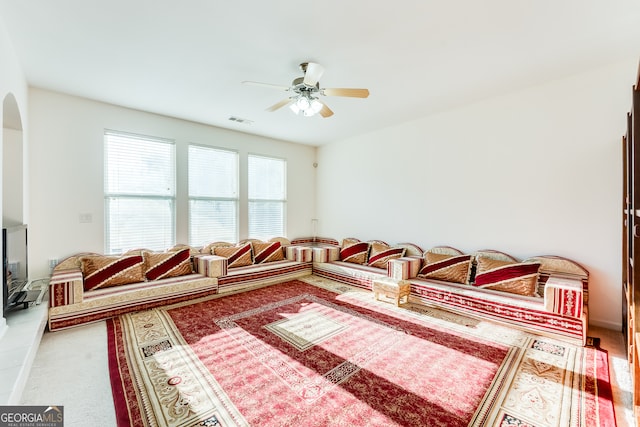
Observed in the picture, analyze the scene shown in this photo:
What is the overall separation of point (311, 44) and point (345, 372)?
300 centimetres

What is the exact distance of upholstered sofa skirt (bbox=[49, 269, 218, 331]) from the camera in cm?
310

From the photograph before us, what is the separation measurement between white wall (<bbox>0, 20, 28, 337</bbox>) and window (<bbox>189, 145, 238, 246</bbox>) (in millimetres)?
2119

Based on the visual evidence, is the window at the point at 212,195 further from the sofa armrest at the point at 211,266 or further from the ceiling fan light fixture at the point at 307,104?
the ceiling fan light fixture at the point at 307,104

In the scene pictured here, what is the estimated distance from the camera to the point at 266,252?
546 cm

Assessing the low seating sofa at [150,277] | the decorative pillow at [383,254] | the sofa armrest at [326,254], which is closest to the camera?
the low seating sofa at [150,277]

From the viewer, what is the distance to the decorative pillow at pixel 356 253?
5.36m

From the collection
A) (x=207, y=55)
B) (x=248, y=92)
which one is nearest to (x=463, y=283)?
(x=248, y=92)

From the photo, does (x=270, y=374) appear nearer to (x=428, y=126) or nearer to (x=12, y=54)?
(x=12, y=54)

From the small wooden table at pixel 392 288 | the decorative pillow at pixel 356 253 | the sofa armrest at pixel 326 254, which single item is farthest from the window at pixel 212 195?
the small wooden table at pixel 392 288

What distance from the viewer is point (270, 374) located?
7.48ft

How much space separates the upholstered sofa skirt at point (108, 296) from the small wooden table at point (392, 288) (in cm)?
257

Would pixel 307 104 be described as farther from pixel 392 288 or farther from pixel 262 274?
pixel 262 274
